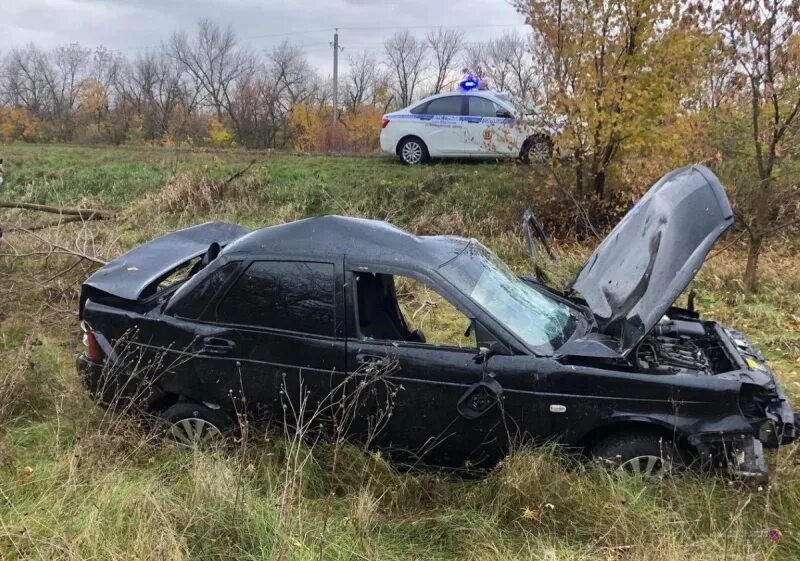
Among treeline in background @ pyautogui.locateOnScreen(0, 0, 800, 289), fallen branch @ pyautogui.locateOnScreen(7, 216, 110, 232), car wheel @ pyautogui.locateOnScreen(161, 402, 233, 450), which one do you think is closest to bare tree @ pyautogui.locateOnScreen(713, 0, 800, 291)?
treeline in background @ pyautogui.locateOnScreen(0, 0, 800, 289)

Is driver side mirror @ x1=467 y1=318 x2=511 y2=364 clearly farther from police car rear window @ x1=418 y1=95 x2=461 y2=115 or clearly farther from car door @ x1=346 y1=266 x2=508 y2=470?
police car rear window @ x1=418 y1=95 x2=461 y2=115

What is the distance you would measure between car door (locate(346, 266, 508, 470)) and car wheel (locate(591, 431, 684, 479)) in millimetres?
576

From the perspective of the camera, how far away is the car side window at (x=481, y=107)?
1267cm

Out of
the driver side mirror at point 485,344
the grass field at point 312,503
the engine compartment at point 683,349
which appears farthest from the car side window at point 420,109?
the driver side mirror at point 485,344

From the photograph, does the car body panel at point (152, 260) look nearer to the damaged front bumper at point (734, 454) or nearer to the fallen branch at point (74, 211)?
the damaged front bumper at point (734, 454)

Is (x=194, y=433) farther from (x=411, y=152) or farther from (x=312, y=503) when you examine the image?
(x=411, y=152)

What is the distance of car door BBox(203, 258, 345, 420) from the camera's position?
3633 millimetres

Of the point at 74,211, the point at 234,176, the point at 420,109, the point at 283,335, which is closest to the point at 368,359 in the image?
the point at 283,335

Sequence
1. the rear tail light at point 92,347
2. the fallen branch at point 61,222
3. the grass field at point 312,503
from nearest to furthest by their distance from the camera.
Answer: the grass field at point 312,503
the rear tail light at point 92,347
the fallen branch at point 61,222

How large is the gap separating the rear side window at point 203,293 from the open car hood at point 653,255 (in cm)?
229

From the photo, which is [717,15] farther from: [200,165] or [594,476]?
[200,165]

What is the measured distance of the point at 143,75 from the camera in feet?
158

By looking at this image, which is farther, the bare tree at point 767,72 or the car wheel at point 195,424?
the bare tree at point 767,72

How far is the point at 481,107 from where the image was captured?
12.8m
